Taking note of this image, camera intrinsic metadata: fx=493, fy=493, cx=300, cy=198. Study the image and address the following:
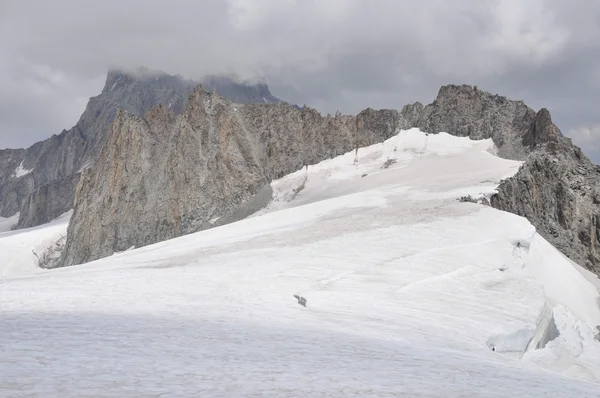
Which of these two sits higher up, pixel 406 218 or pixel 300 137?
pixel 300 137

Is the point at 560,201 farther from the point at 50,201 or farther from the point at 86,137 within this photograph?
the point at 86,137

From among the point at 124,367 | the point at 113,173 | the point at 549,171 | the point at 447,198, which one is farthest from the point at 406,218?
the point at 113,173

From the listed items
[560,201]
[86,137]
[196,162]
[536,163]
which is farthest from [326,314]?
[86,137]

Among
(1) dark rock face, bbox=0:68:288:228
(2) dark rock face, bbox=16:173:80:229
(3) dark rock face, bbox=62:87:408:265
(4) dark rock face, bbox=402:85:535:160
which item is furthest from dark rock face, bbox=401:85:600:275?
(1) dark rock face, bbox=0:68:288:228

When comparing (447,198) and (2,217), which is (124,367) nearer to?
(447,198)

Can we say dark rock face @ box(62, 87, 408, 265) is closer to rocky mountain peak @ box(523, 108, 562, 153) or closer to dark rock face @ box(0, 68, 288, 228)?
rocky mountain peak @ box(523, 108, 562, 153)

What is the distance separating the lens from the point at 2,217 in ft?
601

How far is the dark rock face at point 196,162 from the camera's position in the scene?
5494 cm

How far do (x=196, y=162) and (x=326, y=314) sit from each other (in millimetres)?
45176

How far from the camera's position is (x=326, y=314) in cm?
1376

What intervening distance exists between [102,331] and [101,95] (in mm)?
205201

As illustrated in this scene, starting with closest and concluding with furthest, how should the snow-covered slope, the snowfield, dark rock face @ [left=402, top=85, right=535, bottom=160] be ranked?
1. the snowfield
2. dark rock face @ [left=402, top=85, right=535, bottom=160]
3. the snow-covered slope

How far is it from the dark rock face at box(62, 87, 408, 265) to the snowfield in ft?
68.6

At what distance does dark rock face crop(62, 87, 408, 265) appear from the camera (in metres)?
54.9
